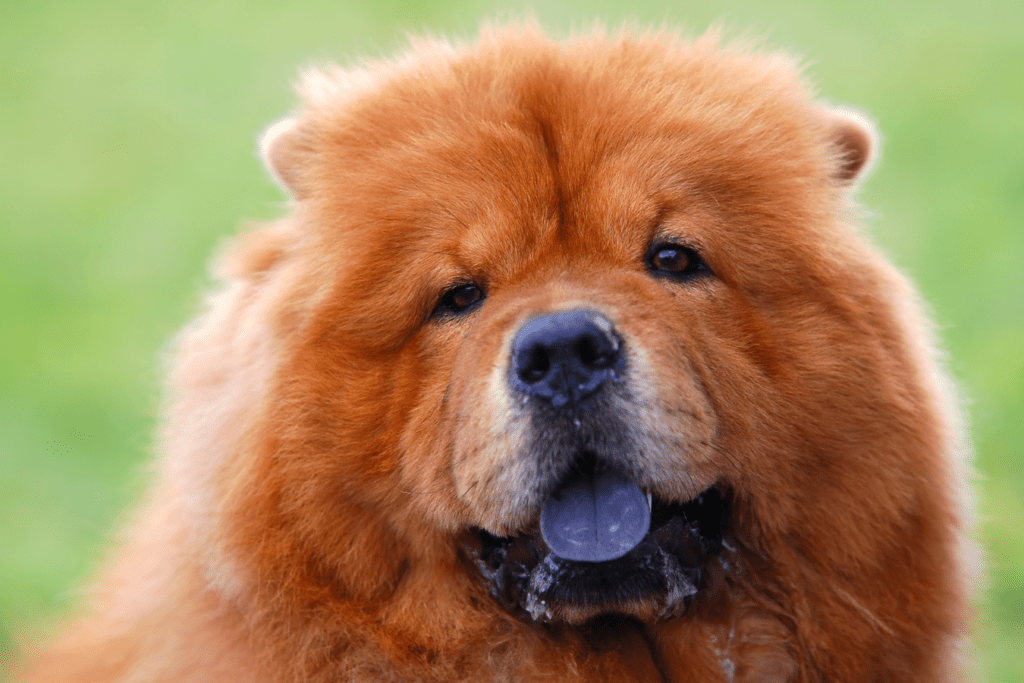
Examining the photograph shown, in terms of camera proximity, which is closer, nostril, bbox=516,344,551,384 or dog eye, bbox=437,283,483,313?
nostril, bbox=516,344,551,384

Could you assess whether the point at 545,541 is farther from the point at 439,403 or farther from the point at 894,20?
the point at 894,20

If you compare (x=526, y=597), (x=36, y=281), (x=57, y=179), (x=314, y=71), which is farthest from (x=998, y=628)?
(x=57, y=179)

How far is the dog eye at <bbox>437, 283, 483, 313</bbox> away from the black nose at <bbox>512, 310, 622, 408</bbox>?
38 cm

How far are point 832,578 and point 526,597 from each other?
88cm

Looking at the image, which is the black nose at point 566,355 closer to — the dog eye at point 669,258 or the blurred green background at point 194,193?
the dog eye at point 669,258

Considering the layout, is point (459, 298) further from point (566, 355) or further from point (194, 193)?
point (194, 193)

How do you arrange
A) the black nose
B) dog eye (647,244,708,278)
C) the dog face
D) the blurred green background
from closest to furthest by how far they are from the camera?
the black nose
the dog face
dog eye (647,244,708,278)
the blurred green background

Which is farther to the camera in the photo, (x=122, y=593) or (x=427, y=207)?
(x=122, y=593)

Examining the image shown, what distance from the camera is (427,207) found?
3189mm

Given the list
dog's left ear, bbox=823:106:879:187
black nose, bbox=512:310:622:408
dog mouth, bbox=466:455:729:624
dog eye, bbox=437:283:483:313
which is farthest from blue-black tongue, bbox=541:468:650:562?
dog's left ear, bbox=823:106:879:187

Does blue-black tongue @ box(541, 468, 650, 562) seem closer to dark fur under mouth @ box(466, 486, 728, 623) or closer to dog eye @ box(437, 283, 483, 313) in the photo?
dark fur under mouth @ box(466, 486, 728, 623)

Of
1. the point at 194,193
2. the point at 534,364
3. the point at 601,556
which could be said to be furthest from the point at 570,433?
the point at 194,193

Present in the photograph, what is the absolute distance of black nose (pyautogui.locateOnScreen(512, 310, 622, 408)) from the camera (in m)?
2.84

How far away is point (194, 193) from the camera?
10.2m
